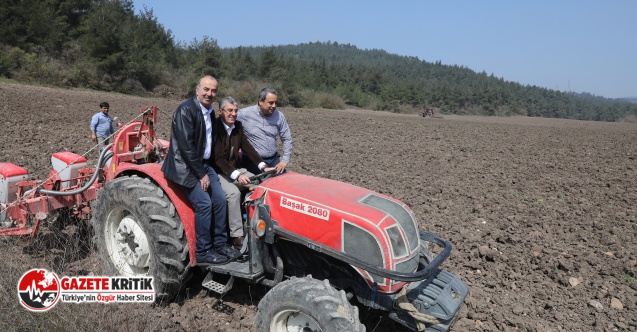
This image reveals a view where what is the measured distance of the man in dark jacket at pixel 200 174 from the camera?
3.69 meters

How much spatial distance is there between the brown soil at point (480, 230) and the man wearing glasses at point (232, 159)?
2.66ft

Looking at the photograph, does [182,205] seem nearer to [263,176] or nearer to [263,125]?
[263,176]

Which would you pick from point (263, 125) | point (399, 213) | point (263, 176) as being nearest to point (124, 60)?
point (263, 125)

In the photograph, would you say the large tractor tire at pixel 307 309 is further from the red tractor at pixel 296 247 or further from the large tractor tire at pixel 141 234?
the large tractor tire at pixel 141 234

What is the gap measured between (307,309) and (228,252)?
1078 millimetres

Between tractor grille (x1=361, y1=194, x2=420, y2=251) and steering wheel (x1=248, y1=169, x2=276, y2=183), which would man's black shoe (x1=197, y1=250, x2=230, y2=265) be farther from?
tractor grille (x1=361, y1=194, x2=420, y2=251)

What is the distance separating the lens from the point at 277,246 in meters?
3.68

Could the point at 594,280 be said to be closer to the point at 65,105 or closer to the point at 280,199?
the point at 280,199

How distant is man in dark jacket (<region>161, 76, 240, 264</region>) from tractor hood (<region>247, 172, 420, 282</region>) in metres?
0.38

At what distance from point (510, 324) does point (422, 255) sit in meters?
1.25

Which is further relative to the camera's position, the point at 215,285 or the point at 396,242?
the point at 215,285

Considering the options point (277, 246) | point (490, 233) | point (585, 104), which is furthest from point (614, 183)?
point (585, 104)

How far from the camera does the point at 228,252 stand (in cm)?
381

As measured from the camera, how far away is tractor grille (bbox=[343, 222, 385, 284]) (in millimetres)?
3178
